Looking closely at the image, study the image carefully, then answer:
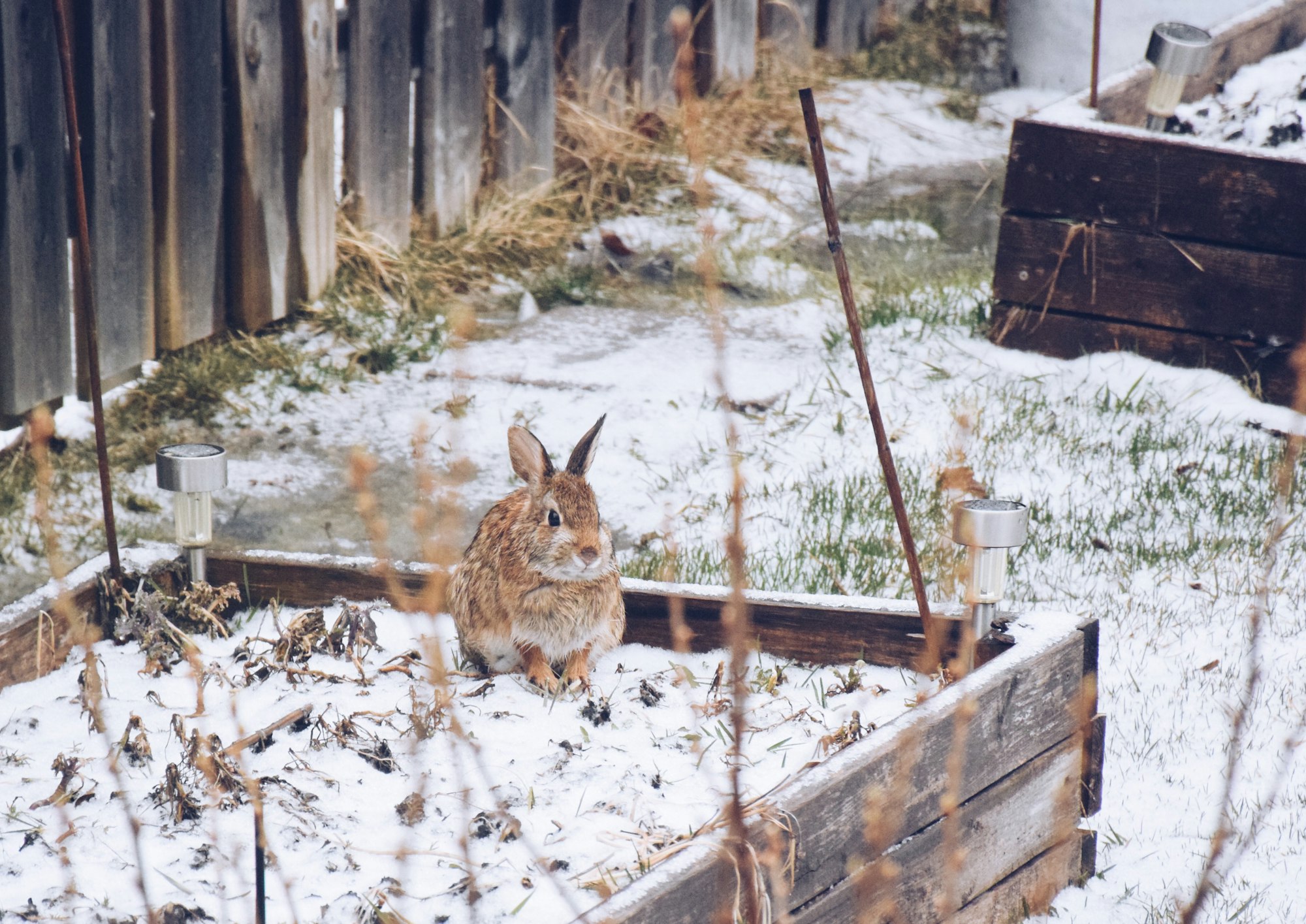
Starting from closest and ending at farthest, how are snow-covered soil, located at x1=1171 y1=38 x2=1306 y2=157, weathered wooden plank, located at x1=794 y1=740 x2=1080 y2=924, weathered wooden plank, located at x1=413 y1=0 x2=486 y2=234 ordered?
weathered wooden plank, located at x1=794 y1=740 x2=1080 y2=924 → snow-covered soil, located at x1=1171 y1=38 x2=1306 y2=157 → weathered wooden plank, located at x1=413 y1=0 x2=486 y2=234

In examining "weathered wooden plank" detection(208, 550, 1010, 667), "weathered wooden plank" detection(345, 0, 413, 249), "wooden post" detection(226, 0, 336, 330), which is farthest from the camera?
"weathered wooden plank" detection(345, 0, 413, 249)

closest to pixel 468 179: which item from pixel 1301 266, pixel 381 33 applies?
pixel 381 33

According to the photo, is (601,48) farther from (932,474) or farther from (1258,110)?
(932,474)

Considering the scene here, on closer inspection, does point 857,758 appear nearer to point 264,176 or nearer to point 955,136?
point 264,176

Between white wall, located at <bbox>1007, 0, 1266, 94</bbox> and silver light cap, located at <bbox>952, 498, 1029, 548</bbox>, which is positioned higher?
white wall, located at <bbox>1007, 0, 1266, 94</bbox>

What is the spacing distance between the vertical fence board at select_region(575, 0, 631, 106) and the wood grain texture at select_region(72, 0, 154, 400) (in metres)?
2.47

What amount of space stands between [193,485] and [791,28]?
581 centimetres

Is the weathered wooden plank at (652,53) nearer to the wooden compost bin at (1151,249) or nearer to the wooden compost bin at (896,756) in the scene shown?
the wooden compost bin at (1151,249)

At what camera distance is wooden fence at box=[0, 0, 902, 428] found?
4492 millimetres

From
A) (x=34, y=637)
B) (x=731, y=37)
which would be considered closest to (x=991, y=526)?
(x=34, y=637)

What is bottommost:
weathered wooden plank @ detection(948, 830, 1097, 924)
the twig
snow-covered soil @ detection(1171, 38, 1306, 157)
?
weathered wooden plank @ detection(948, 830, 1097, 924)

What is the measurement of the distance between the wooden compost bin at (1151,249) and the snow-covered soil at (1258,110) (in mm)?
265

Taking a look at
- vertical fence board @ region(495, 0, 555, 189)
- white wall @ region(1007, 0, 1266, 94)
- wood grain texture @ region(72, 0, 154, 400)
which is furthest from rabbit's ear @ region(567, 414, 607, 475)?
white wall @ region(1007, 0, 1266, 94)

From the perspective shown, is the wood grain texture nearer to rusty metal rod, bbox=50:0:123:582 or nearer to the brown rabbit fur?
rusty metal rod, bbox=50:0:123:582
